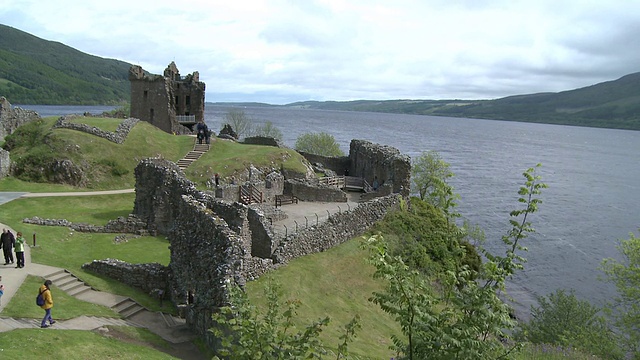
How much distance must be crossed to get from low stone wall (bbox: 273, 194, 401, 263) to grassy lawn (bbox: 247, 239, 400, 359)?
0.54 meters

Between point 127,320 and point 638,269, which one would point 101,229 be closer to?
point 127,320

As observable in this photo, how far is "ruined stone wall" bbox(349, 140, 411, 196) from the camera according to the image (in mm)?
44844

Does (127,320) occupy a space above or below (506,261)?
below

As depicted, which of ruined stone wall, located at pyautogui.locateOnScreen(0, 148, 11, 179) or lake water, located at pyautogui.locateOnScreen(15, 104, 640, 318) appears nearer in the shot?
ruined stone wall, located at pyautogui.locateOnScreen(0, 148, 11, 179)

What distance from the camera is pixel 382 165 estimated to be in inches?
2009

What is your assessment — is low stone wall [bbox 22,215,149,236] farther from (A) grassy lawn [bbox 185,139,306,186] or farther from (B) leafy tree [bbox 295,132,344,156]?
(B) leafy tree [bbox 295,132,344,156]

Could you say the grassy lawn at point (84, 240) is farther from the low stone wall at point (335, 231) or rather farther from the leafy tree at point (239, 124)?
the leafy tree at point (239, 124)

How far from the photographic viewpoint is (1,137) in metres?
66.1

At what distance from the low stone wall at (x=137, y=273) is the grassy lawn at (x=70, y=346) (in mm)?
5972

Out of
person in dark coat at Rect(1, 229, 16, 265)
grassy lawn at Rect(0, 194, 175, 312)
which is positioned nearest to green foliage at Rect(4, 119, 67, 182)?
grassy lawn at Rect(0, 194, 175, 312)

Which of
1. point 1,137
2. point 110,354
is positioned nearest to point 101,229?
point 110,354

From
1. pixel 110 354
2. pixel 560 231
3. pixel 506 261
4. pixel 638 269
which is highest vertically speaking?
pixel 506 261

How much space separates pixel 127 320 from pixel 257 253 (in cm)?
811

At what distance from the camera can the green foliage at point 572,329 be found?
3031cm
